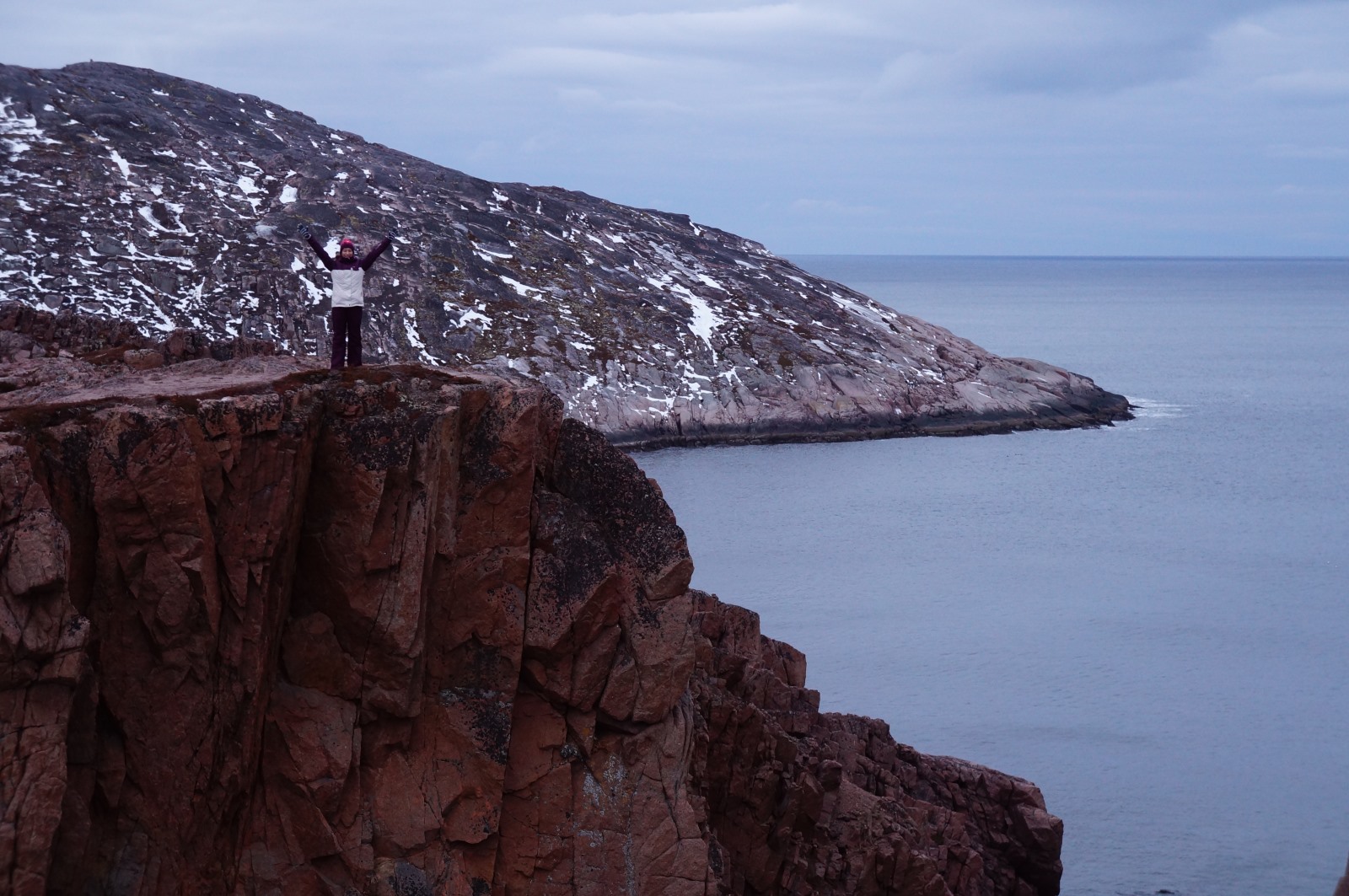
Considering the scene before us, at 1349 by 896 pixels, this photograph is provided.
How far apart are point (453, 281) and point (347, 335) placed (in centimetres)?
8661

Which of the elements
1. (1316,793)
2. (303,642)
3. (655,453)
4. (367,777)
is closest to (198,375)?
(303,642)

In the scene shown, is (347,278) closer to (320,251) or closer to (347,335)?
(320,251)

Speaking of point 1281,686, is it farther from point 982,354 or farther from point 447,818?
point 982,354

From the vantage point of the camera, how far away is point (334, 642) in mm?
20438

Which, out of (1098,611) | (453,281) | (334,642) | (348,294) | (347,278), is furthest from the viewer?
(453,281)

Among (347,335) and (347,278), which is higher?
(347,278)

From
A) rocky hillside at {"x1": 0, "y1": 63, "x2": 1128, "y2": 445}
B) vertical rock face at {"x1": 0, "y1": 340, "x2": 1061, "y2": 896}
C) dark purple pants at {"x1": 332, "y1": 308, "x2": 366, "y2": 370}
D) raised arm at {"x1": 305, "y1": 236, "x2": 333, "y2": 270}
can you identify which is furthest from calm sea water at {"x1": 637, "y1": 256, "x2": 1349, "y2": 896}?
raised arm at {"x1": 305, "y1": 236, "x2": 333, "y2": 270}

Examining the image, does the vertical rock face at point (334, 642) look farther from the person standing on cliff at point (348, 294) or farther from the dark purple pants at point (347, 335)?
the person standing on cliff at point (348, 294)

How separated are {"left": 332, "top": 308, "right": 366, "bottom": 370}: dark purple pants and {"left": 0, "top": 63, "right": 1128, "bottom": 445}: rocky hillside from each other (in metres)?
67.1

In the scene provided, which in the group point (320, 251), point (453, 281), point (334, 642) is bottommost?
point (334, 642)

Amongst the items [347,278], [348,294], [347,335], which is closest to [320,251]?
[347,278]

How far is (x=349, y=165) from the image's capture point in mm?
126500

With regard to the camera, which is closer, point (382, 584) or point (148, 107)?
point (382, 584)

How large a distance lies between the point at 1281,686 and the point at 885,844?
109ft
